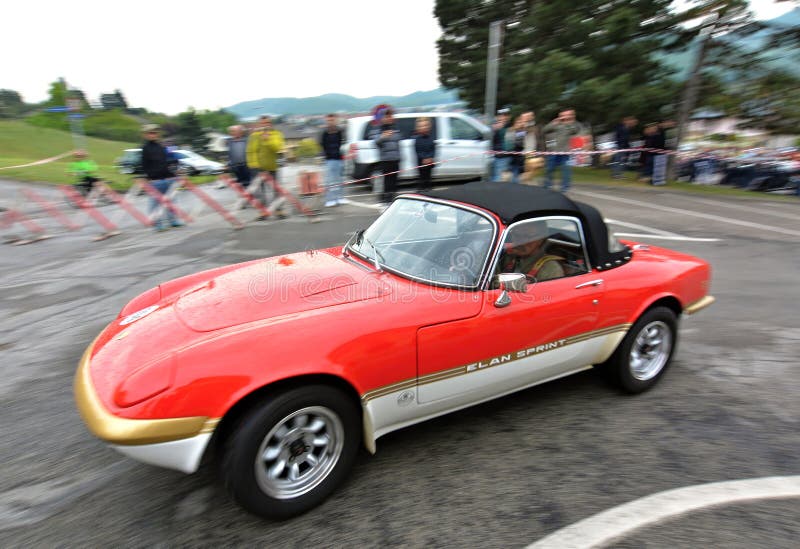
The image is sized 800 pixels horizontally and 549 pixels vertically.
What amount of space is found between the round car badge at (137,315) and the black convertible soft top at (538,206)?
6.64 ft

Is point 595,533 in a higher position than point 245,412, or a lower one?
lower

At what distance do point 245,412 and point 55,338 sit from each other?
11.1ft

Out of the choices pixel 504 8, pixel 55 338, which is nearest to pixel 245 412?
pixel 55 338

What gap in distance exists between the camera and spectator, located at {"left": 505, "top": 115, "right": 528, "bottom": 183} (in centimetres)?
1100

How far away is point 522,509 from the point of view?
2533 mm

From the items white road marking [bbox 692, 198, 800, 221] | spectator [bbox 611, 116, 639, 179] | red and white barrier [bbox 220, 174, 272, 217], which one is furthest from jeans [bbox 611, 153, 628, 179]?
red and white barrier [bbox 220, 174, 272, 217]

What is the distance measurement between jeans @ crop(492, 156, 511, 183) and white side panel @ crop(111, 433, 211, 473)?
1017 cm

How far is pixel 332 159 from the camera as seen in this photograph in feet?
35.3

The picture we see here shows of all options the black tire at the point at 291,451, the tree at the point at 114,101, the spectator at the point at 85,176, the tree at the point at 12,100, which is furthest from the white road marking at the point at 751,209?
the tree at the point at 12,100

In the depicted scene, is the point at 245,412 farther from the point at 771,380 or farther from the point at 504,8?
the point at 504,8

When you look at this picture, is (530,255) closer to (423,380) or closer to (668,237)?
(423,380)

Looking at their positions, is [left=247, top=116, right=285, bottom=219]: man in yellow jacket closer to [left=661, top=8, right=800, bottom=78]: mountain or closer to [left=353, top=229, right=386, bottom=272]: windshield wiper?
[left=353, top=229, right=386, bottom=272]: windshield wiper

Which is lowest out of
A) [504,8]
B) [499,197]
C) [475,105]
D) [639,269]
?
[639,269]

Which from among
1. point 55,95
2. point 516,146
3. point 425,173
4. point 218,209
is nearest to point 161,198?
point 218,209
